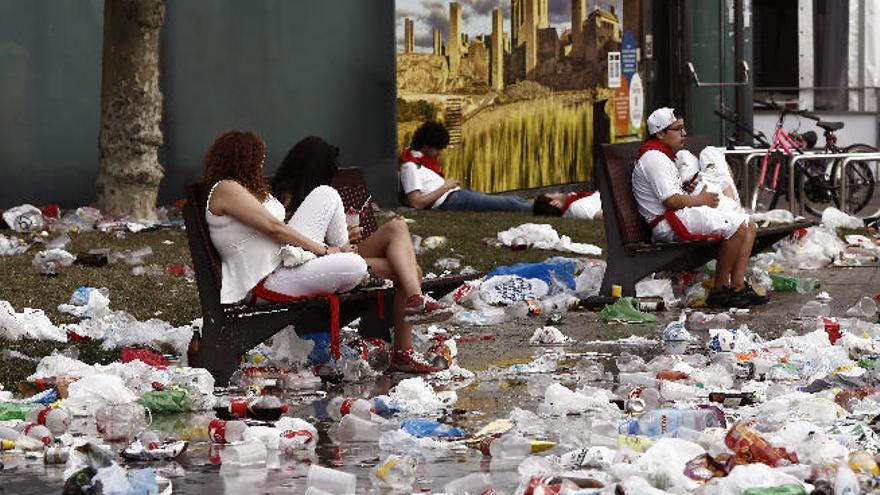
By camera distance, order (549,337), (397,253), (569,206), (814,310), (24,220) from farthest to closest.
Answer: (569,206) < (24,220) < (814,310) < (549,337) < (397,253)

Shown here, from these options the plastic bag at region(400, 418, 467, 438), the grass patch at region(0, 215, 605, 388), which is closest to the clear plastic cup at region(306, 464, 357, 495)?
the plastic bag at region(400, 418, 467, 438)

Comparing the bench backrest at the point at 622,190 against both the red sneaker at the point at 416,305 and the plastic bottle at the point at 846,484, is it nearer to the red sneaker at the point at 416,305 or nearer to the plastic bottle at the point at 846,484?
the red sneaker at the point at 416,305

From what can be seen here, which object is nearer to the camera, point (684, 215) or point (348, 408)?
point (348, 408)

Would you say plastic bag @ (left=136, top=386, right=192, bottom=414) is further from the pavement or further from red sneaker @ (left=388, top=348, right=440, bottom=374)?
red sneaker @ (left=388, top=348, right=440, bottom=374)

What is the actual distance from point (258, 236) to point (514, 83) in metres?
12.3

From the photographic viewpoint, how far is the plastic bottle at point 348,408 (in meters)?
7.64

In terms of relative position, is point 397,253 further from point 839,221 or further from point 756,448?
point 839,221

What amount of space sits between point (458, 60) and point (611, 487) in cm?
1395

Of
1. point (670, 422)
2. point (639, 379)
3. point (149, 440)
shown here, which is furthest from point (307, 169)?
point (670, 422)

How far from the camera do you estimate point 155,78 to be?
1495cm

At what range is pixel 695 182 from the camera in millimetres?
11977

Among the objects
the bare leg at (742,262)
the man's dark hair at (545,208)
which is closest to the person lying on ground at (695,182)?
the bare leg at (742,262)

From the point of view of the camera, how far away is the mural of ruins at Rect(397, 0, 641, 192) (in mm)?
19172

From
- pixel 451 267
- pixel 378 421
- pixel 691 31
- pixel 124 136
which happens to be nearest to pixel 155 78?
pixel 124 136
